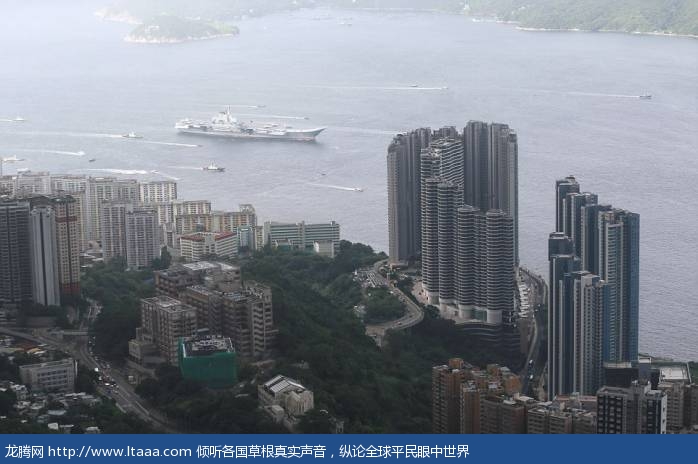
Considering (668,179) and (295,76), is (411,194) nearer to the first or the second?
(668,179)

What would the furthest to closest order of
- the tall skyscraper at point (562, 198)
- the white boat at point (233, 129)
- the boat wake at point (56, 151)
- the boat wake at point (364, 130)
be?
the white boat at point (233, 129)
the boat wake at point (364, 130)
the boat wake at point (56, 151)
the tall skyscraper at point (562, 198)

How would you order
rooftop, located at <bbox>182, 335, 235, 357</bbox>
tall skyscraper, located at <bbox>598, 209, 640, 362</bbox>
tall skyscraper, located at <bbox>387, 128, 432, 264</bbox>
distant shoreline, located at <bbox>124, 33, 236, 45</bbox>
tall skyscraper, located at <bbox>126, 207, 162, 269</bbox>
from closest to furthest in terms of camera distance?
rooftop, located at <bbox>182, 335, 235, 357</bbox> < tall skyscraper, located at <bbox>598, 209, 640, 362</bbox> < tall skyscraper, located at <bbox>126, 207, 162, 269</bbox> < tall skyscraper, located at <bbox>387, 128, 432, 264</bbox> < distant shoreline, located at <bbox>124, 33, 236, 45</bbox>

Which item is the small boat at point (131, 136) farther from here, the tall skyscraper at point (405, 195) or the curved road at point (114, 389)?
the curved road at point (114, 389)

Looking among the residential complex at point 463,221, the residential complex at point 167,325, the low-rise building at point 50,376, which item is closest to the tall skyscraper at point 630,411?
the residential complex at point 167,325

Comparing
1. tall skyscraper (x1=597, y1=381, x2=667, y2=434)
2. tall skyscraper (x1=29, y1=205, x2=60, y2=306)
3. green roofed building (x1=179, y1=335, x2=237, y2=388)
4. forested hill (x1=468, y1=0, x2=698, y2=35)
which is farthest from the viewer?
forested hill (x1=468, y1=0, x2=698, y2=35)

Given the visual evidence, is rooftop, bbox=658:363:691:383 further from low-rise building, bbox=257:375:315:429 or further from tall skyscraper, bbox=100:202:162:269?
tall skyscraper, bbox=100:202:162:269

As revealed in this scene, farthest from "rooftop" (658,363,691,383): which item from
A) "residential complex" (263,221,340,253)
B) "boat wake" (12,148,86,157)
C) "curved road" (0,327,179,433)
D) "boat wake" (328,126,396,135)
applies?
"boat wake" (12,148,86,157)
